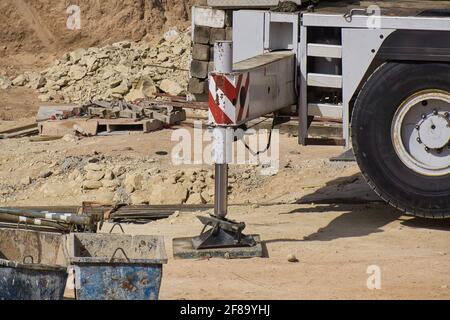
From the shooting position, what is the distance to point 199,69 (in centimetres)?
1490

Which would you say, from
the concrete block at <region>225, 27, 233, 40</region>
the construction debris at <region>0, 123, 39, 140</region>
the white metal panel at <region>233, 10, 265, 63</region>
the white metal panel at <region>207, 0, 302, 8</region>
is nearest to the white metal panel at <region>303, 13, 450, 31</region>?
the white metal panel at <region>233, 10, 265, 63</region>

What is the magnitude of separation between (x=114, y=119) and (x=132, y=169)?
9.56 ft

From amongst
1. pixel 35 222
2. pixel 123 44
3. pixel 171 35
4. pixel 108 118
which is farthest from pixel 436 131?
pixel 171 35

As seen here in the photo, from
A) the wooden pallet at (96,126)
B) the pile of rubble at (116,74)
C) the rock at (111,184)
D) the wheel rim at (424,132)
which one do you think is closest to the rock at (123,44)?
the pile of rubble at (116,74)

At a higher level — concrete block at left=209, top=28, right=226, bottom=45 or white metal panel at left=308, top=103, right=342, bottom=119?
concrete block at left=209, top=28, right=226, bottom=45

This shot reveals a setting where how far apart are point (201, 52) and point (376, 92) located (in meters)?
4.91

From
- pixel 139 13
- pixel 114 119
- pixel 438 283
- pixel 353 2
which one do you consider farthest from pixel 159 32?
pixel 438 283

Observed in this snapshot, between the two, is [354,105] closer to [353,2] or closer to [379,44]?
[379,44]

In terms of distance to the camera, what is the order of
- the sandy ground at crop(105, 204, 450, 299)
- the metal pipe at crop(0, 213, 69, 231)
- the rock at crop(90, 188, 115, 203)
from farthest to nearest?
1. the rock at crop(90, 188, 115, 203)
2. the metal pipe at crop(0, 213, 69, 231)
3. the sandy ground at crop(105, 204, 450, 299)

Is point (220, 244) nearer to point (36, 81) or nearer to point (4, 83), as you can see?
point (36, 81)

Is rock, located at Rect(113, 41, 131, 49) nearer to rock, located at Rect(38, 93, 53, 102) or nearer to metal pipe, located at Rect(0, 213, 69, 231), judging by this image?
rock, located at Rect(38, 93, 53, 102)

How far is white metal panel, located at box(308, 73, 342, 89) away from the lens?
10562mm

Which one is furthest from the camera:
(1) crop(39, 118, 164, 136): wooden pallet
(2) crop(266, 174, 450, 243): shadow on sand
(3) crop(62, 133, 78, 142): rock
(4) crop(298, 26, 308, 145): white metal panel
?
(1) crop(39, 118, 164, 136): wooden pallet

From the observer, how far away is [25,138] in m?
17.2
